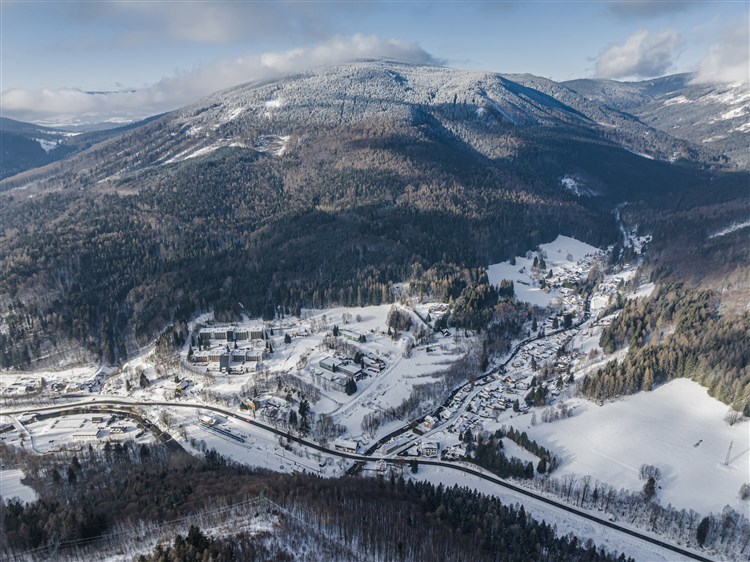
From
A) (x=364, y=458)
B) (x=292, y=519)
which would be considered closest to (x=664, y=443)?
(x=364, y=458)

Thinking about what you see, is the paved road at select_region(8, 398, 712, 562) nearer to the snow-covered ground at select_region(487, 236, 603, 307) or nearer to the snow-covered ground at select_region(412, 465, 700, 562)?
the snow-covered ground at select_region(412, 465, 700, 562)

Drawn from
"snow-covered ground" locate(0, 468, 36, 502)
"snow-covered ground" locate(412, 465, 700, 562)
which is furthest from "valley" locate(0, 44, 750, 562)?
"snow-covered ground" locate(0, 468, 36, 502)

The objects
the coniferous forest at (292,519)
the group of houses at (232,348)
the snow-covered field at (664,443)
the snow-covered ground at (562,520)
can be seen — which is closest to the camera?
the coniferous forest at (292,519)

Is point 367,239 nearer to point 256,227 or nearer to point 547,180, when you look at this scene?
point 256,227

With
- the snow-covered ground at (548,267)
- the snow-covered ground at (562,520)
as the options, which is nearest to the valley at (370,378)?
the snow-covered ground at (562,520)

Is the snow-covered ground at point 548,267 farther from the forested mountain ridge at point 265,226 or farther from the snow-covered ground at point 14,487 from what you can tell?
the snow-covered ground at point 14,487

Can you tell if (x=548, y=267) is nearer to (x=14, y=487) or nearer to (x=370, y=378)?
(x=370, y=378)
